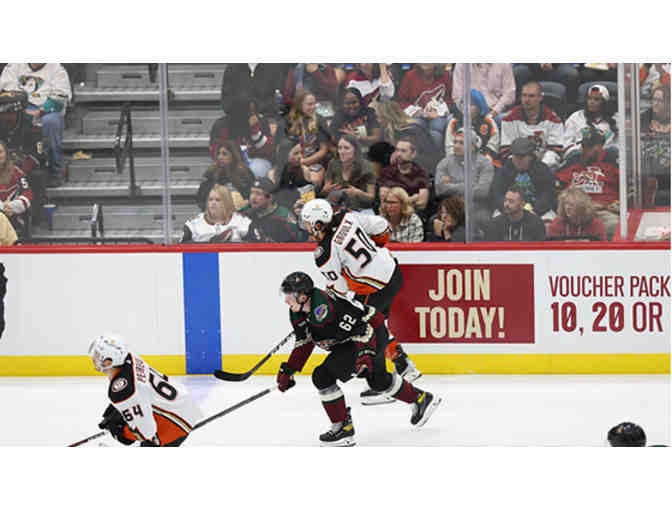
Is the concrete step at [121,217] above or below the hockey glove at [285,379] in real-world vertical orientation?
above

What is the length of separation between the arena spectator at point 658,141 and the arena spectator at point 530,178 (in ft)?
2.33

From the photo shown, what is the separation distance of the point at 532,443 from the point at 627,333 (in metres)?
1.83

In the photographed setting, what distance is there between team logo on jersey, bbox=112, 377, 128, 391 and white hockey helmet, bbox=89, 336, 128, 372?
0.29 feet

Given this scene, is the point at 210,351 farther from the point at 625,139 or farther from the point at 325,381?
the point at 625,139

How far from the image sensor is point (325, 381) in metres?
5.86

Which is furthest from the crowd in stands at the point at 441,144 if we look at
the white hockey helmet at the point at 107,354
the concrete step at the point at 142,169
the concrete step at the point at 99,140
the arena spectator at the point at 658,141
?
the white hockey helmet at the point at 107,354

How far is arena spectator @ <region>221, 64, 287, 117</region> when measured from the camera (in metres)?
7.80

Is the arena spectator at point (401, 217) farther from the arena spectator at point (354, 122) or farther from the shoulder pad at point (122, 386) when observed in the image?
the shoulder pad at point (122, 386)

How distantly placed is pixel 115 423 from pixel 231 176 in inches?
114

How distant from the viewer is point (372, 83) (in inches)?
305

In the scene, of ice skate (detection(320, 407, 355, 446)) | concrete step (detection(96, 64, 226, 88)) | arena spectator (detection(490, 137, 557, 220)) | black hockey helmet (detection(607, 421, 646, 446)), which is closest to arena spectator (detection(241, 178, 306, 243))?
concrete step (detection(96, 64, 226, 88))

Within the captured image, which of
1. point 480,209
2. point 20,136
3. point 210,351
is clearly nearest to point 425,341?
point 480,209

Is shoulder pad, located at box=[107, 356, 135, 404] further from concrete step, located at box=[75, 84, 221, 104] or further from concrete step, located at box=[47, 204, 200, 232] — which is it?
concrete step, located at box=[75, 84, 221, 104]

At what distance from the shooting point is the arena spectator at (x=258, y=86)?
7.80 meters
